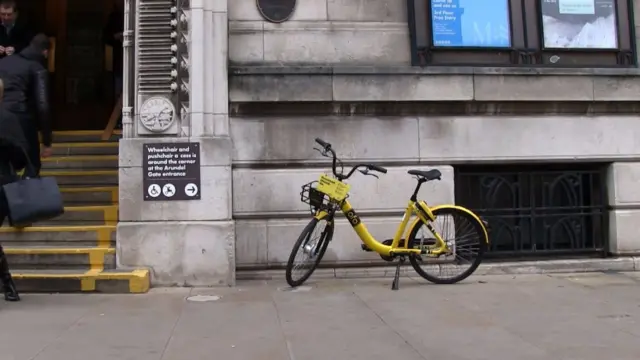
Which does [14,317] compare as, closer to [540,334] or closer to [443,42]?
[540,334]

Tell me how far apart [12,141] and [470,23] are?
5733mm

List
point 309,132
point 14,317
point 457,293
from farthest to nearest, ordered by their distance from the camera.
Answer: point 309,132 < point 457,293 < point 14,317

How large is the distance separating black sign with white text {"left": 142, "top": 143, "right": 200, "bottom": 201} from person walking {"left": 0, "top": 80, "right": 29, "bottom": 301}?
132 cm

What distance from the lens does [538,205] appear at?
821 cm

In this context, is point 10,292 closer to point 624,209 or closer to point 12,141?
point 12,141

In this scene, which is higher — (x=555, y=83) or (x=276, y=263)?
(x=555, y=83)

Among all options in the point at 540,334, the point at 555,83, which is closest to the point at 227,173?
the point at 540,334

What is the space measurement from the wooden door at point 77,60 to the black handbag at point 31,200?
507cm

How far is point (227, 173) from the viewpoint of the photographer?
714 cm

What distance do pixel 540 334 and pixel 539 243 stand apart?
3.39 metres

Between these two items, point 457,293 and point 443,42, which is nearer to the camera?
point 457,293

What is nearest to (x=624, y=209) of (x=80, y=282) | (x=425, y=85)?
(x=425, y=85)

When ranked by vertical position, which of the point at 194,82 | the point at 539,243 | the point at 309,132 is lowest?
the point at 539,243

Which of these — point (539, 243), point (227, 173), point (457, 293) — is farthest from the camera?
point (539, 243)
